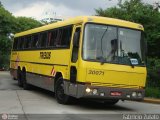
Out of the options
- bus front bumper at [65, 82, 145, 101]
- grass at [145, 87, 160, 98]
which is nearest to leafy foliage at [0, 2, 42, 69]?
grass at [145, 87, 160, 98]

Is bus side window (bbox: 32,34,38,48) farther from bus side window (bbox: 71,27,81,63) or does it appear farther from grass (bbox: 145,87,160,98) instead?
bus side window (bbox: 71,27,81,63)

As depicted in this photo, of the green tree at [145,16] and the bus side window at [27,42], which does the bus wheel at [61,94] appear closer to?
the bus side window at [27,42]

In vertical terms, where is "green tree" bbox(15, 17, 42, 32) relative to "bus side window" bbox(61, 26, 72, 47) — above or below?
above

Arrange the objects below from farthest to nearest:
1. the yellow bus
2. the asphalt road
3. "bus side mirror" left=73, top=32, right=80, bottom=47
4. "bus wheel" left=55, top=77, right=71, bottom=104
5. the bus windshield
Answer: "bus wheel" left=55, top=77, right=71, bottom=104 < "bus side mirror" left=73, top=32, right=80, bottom=47 < the bus windshield < the yellow bus < the asphalt road

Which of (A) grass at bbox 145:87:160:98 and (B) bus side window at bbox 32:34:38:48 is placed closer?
(A) grass at bbox 145:87:160:98

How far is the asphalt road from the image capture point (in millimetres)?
14309

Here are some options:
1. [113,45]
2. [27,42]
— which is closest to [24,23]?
[27,42]

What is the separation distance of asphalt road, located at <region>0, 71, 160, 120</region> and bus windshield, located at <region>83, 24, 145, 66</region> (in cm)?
168

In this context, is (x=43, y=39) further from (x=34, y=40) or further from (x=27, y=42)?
(x=27, y=42)

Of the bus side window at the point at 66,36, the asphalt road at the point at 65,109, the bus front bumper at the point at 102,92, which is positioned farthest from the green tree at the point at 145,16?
the bus front bumper at the point at 102,92

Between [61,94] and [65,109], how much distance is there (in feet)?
5.26

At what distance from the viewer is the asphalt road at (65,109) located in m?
14.3

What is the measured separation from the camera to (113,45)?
637 inches

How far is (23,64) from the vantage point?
971 inches
